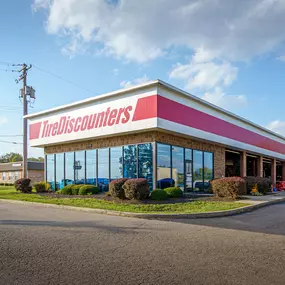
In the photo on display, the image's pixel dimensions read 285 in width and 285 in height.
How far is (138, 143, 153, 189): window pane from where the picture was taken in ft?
57.0

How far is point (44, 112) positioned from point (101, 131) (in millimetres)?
6779

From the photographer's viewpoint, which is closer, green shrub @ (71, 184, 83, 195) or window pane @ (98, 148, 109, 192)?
green shrub @ (71, 184, 83, 195)

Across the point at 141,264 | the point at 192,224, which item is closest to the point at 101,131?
the point at 192,224

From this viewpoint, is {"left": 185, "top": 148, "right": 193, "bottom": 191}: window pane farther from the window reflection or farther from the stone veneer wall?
the window reflection

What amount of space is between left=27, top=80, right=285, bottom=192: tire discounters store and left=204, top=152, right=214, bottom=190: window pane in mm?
70

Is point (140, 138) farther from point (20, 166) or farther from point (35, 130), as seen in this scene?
point (20, 166)

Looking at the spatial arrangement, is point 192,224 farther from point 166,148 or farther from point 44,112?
point 44,112

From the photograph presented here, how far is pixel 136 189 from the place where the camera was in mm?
14031

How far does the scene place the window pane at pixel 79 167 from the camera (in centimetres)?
2155

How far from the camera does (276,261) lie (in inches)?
215

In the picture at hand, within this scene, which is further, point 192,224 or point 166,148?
point 166,148

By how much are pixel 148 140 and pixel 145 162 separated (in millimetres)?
1266

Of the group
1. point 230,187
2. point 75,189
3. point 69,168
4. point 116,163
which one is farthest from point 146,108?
point 69,168

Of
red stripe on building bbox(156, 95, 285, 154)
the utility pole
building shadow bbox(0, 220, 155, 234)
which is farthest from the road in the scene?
the utility pole
